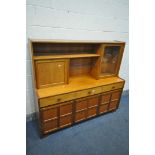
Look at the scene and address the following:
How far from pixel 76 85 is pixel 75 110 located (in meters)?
0.36

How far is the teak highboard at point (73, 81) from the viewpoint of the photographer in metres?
1.67

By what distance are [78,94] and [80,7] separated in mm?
1244

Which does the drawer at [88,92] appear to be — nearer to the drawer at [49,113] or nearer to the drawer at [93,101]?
the drawer at [93,101]

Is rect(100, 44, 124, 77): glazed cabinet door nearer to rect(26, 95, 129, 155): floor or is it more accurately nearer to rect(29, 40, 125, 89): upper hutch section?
rect(29, 40, 125, 89): upper hutch section

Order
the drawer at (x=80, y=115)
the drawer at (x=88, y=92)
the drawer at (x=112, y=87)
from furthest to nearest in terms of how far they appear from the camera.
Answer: the drawer at (x=112, y=87) → the drawer at (x=80, y=115) → the drawer at (x=88, y=92)

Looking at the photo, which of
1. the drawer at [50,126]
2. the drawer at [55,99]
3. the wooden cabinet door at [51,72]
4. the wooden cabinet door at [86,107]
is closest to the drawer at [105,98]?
the wooden cabinet door at [86,107]

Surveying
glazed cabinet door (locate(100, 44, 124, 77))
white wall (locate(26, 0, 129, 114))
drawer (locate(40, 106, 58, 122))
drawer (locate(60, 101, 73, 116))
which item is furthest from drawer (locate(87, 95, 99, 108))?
white wall (locate(26, 0, 129, 114))

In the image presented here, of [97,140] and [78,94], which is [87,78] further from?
[97,140]

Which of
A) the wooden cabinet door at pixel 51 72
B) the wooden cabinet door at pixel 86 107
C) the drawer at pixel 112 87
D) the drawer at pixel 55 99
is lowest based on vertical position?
the wooden cabinet door at pixel 86 107

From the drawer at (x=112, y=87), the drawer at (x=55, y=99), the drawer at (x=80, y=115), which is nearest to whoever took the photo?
the drawer at (x=55, y=99)

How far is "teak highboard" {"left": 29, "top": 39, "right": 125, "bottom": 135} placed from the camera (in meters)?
1.67

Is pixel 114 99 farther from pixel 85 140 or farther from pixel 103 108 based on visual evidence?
pixel 85 140
